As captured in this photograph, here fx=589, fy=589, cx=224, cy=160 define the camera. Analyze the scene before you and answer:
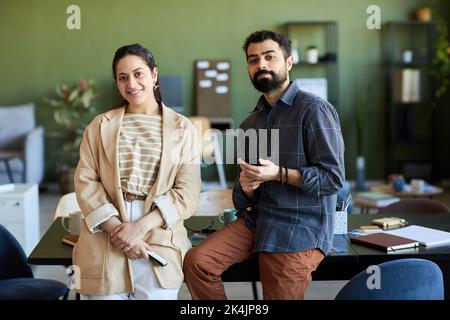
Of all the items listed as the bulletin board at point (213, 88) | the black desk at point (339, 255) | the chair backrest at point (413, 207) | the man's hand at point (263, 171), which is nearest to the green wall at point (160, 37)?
the bulletin board at point (213, 88)

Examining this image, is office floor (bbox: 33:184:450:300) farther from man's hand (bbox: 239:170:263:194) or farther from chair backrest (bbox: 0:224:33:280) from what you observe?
man's hand (bbox: 239:170:263:194)

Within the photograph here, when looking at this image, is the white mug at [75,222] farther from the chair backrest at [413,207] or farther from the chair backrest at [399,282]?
the chair backrest at [413,207]

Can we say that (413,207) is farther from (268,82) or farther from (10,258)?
(10,258)

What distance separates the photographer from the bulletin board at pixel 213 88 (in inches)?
292

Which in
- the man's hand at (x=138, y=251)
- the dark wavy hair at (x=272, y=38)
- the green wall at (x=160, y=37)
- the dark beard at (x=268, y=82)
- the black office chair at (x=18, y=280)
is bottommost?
the black office chair at (x=18, y=280)

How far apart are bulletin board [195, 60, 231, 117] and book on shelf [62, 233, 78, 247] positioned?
199 inches

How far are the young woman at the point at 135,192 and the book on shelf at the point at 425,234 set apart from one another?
2.95 ft

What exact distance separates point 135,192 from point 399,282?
38.3 inches

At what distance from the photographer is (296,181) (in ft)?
6.97

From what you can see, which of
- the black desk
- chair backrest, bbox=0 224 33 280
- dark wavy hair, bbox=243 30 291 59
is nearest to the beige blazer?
the black desk

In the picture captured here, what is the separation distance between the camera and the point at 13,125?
23.5 ft

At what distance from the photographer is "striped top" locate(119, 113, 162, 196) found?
7.09 feet
